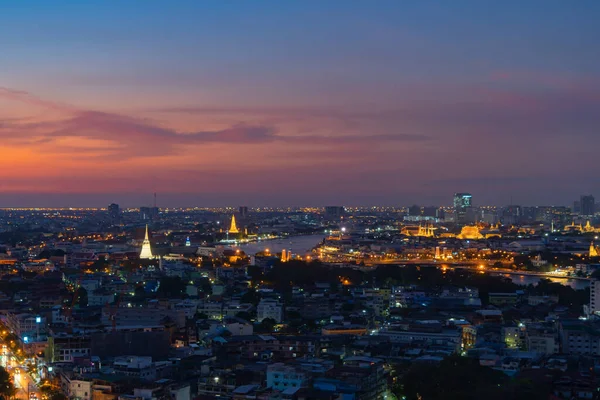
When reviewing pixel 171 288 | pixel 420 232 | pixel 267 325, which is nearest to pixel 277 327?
pixel 267 325

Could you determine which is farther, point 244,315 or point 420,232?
point 420,232

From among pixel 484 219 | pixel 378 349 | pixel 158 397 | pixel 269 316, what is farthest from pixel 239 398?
pixel 484 219

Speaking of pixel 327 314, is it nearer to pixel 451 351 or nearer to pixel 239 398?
pixel 451 351

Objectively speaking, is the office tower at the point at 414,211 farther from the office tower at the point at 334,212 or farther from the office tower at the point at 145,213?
the office tower at the point at 145,213

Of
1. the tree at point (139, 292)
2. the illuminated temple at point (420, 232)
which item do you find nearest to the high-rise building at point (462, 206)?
the illuminated temple at point (420, 232)

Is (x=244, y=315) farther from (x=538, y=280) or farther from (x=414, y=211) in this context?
(x=414, y=211)
